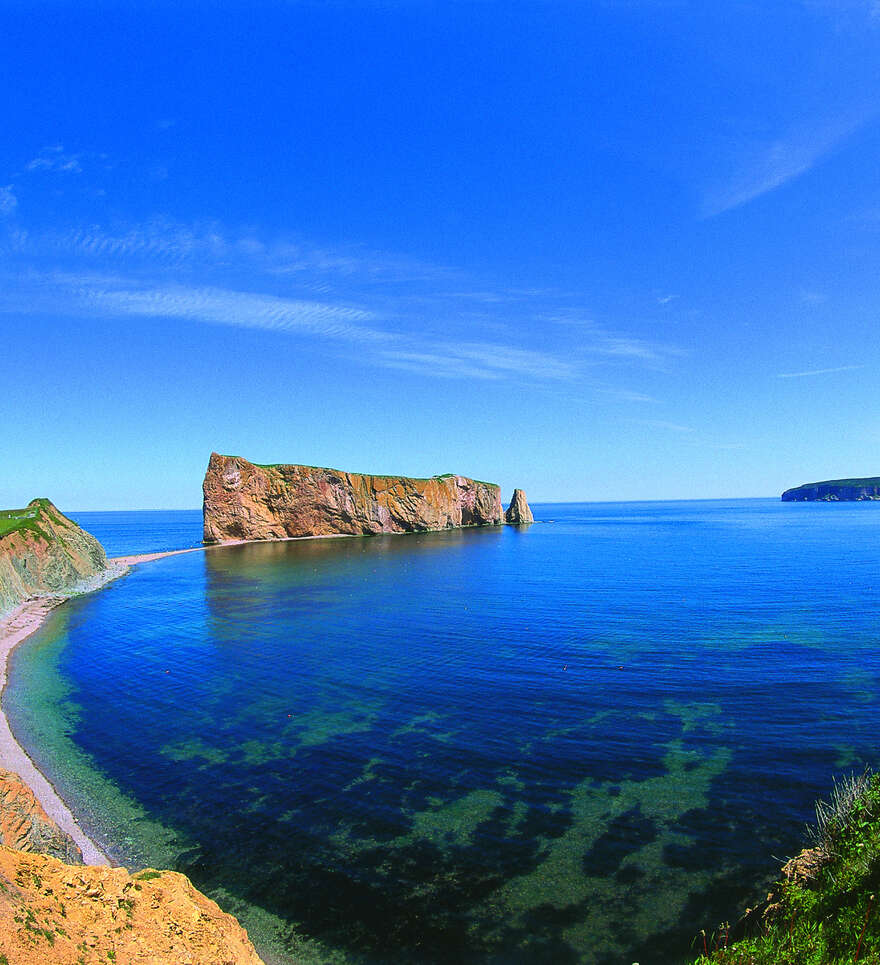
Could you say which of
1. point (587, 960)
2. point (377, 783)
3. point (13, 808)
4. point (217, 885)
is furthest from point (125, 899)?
point (377, 783)

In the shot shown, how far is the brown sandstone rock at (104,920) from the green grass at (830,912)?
24.7 feet

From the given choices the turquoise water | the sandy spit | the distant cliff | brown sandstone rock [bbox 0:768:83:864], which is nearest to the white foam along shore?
the sandy spit

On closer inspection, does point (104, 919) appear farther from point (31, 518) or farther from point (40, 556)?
point (31, 518)

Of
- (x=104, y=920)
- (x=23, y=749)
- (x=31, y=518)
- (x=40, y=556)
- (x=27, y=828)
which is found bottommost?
(x=23, y=749)

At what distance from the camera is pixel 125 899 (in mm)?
8469

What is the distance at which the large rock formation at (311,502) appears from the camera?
124m

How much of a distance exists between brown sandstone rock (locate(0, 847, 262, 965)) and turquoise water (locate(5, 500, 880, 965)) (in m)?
3.56

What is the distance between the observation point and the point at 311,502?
446 feet

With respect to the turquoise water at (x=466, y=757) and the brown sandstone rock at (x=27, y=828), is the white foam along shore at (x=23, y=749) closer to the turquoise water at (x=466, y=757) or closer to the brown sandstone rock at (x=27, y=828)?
the turquoise water at (x=466, y=757)

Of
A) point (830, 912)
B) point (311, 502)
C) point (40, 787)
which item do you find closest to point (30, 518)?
point (40, 787)

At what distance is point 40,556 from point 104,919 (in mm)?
66481

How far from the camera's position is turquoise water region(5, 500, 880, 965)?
1224 cm

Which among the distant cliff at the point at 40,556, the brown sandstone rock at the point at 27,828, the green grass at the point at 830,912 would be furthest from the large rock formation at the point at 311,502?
the green grass at the point at 830,912

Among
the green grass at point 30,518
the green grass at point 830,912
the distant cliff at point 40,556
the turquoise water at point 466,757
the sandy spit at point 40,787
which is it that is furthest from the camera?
the green grass at point 30,518
